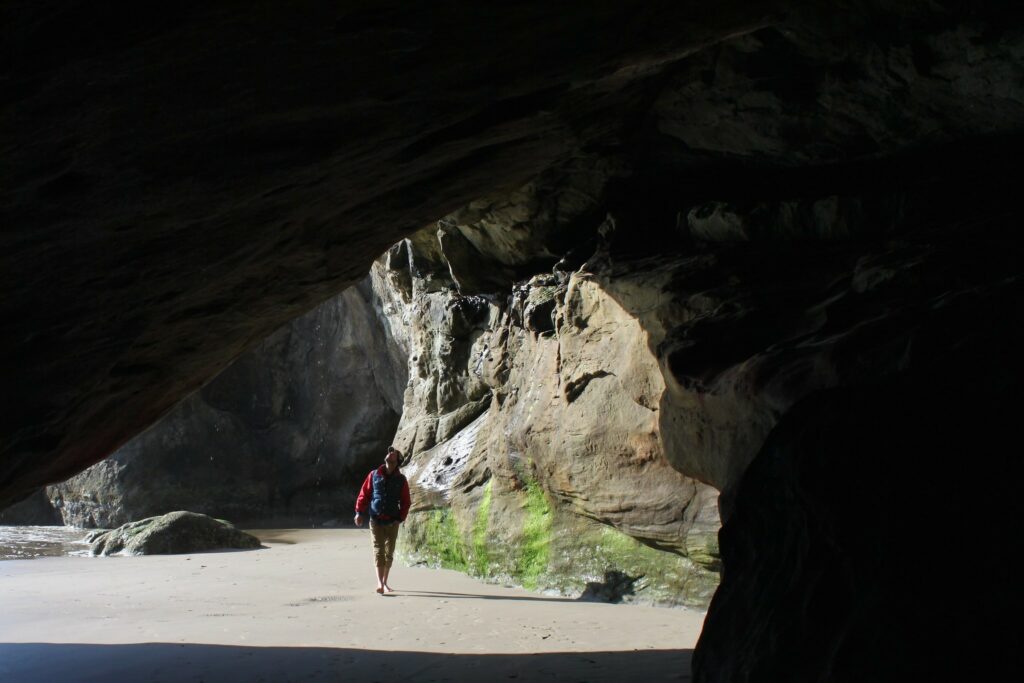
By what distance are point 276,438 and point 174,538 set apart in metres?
8.78

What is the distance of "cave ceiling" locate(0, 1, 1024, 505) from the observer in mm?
3213

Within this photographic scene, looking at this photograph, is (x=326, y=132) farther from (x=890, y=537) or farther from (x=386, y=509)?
(x=386, y=509)

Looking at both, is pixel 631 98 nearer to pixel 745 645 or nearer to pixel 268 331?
pixel 268 331

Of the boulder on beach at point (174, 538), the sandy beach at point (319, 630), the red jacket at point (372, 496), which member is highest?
the red jacket at point (372, 496)

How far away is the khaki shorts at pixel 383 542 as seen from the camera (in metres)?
9.99

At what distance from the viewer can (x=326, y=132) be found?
4133 mm

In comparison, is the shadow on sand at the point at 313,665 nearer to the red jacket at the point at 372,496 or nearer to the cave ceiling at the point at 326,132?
the cave ceiling at the point at 326,132

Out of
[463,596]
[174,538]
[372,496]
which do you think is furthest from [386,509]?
[174,538]

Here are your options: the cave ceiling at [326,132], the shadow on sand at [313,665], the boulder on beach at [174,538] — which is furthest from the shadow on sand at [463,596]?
the boulder on beach at [174,538]

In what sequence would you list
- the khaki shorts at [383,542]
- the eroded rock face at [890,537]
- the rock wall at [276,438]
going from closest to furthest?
1. the eroded rock face at [890,537]
2. the khaki shorts at [383,542]
3. the rock wall at [276,438]

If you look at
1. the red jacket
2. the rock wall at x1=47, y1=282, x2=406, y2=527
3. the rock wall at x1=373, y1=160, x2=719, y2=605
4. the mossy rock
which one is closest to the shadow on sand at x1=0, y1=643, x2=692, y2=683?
the rock wall at x1=373, y1=160, x2=719, y2=605

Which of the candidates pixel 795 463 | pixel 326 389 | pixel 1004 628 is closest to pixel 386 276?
pixel 326 389

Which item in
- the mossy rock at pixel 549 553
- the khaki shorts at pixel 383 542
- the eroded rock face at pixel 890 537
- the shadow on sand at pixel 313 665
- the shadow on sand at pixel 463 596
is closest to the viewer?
the eroded rock face at pixel 890 537

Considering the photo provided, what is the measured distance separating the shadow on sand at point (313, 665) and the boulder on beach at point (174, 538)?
8215 mm
